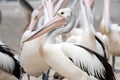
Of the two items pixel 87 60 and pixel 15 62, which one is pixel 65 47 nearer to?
pixel 87 60

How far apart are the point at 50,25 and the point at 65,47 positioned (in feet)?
1.14

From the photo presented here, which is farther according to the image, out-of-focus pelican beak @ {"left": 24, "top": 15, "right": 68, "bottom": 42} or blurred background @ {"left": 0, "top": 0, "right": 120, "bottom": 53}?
blurred background @ {"left": 0, "top": 0, "right": 120, "bottom": 53}

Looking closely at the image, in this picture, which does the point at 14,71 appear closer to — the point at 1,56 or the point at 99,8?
the point at 1,56

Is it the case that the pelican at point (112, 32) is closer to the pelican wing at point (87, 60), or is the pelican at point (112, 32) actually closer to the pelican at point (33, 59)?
the pelican at point (33, 59)

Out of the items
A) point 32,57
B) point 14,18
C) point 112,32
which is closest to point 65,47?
point 32,57

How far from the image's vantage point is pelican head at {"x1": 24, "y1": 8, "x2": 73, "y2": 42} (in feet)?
16.6

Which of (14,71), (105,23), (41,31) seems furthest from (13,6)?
(41,31)

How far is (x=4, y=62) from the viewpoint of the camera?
6.06 meters

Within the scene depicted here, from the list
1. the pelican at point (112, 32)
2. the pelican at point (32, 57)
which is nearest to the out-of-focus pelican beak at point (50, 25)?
the pelican at point (32, 57)

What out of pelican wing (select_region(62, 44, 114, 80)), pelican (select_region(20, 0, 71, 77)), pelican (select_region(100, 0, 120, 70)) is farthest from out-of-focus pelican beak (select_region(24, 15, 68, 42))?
pelican (select_region(100, 0, 120, 70))

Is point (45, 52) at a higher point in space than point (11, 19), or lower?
higher

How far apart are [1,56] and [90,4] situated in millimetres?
1525

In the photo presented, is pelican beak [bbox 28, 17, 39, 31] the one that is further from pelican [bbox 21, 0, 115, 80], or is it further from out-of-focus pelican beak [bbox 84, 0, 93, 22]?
pelican [bbox 21, 0, 115, 80]

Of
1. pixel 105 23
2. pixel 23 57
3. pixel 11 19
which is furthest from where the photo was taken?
pixel 11 19
